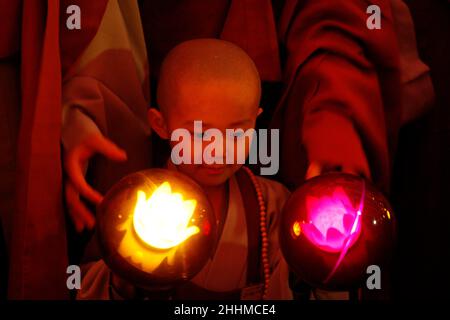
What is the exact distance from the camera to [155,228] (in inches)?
32.0

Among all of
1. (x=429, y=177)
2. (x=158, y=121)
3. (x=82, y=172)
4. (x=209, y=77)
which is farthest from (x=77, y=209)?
(x=429, y=177)

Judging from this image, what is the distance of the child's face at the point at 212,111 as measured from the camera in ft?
3.07

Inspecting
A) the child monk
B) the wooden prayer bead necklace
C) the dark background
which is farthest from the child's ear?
the dark background

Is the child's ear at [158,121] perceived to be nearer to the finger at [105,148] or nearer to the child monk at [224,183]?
the child monk at [224,183]

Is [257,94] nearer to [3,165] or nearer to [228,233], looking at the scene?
[228,233]

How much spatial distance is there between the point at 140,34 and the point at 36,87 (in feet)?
0.77

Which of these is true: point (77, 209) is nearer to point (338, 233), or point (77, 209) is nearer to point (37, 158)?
point (37, 158)

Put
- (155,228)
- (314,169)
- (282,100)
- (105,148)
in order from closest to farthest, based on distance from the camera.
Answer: (155,228) < (105,148) < (314,169) < (282,100)

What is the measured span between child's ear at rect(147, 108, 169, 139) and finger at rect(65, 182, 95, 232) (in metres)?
0.18

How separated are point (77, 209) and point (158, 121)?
8.1 inches

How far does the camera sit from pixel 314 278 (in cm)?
85

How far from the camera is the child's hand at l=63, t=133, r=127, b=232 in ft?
3.04

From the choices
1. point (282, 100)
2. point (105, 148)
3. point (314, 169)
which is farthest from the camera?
point (282, 100)

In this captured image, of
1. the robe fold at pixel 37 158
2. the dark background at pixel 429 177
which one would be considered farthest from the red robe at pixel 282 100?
the dark background at pixel 429 177
